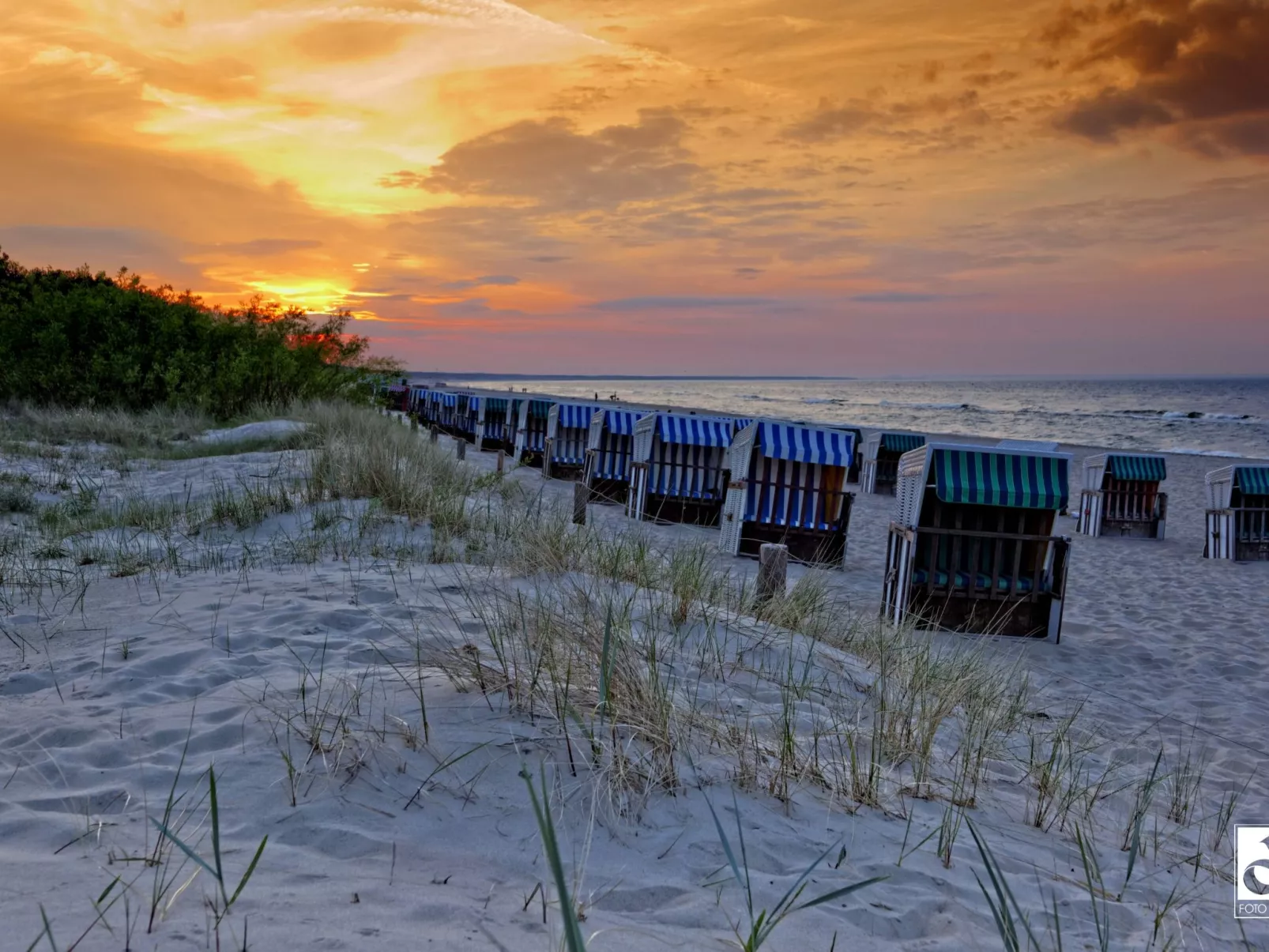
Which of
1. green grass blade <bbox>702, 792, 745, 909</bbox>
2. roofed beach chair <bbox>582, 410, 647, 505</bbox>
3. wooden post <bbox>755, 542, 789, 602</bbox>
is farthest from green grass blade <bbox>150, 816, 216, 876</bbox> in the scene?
roofed beach chair <bbox>582, 410, 647, 505</bbox>

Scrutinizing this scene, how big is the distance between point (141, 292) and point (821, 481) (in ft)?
52.2

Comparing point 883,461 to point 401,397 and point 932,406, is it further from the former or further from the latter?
point 932,406

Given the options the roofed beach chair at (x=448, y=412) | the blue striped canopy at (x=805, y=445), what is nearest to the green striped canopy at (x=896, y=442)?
the blue striped canopy at (x=805, y=445)

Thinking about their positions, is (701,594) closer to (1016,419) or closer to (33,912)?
(33,912)

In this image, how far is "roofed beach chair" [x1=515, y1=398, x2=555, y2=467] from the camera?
1852 cm

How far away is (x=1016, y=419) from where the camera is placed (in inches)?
2133

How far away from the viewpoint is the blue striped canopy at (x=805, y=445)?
9.12 meters

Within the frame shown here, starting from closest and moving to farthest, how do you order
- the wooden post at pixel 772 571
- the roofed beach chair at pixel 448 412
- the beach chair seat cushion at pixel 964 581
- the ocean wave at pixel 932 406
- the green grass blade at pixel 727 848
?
the green grass blade at pixel 727 848 → the wooden post at pixel 772 571 → the beach chair seat cushion at pixel 964 581 → the roofed beach chair at pixel 448 412 → the ocean wave at pixel 932 406

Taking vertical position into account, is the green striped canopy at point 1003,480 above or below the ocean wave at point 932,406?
below

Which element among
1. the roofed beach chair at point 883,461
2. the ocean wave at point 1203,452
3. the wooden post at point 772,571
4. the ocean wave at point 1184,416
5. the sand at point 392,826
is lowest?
the sand at point 392,826

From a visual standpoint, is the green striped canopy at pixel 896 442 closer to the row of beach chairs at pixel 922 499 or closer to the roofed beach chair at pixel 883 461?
the roofed beach chair at pixel 883 461

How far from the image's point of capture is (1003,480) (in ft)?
21.2

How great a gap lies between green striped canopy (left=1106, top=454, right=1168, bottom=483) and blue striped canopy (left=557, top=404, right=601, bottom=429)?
362 inches

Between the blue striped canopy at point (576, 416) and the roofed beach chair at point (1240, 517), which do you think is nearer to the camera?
the roofed beach chair at point (1240, 517)
